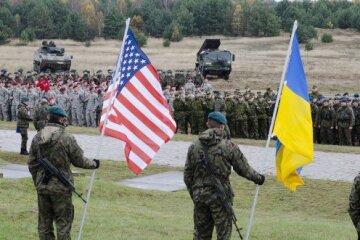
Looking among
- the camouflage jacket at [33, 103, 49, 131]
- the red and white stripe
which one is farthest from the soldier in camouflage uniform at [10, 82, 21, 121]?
the red and white stripe

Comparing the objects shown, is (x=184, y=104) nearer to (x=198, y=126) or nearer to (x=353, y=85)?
(x=198, y=126)

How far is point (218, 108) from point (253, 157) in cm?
579

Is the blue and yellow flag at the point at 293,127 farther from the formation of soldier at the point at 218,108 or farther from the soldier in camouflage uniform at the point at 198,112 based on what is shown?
the soldier in camouflage uniform at the point at 198,112

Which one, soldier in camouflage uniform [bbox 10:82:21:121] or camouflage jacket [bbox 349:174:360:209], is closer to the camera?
camouflage jacket [bbox 349:174:360:209]

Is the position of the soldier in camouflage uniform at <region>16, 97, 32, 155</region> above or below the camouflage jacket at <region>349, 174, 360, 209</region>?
below

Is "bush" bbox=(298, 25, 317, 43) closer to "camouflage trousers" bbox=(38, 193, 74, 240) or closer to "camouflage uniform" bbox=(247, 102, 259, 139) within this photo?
"camouflage uniform" bbox=(247, 102, 259, 139)

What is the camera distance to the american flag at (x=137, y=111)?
417 inches

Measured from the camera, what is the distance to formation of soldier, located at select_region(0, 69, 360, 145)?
2616 cm

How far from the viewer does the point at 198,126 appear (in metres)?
28.6

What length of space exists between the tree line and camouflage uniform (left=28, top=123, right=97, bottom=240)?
74.5 m

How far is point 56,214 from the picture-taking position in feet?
31.1

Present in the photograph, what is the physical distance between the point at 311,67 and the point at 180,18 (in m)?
29.8

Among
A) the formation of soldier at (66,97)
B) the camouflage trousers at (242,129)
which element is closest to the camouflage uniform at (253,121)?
the camouflage trousers at (242,129)

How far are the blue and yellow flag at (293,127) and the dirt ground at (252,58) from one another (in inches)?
1572
